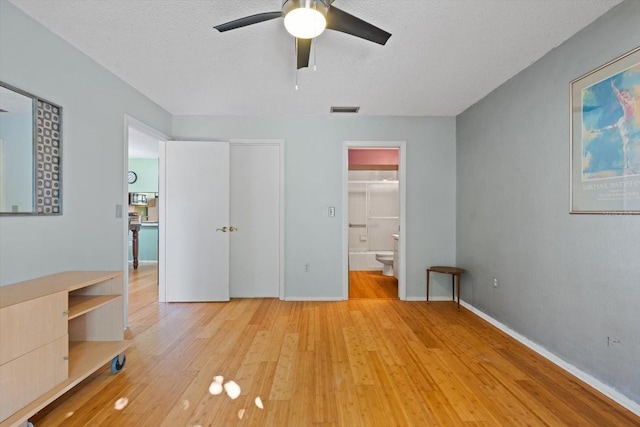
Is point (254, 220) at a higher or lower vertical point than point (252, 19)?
lower

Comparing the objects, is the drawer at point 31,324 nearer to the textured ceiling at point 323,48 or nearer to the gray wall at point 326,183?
the textured ceiling at point 323,48

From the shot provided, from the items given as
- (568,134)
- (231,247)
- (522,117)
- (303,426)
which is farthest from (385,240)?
(303,426)

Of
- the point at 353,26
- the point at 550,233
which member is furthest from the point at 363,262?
the point at 353,26

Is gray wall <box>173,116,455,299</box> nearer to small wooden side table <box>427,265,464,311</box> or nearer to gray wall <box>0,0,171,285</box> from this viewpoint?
small wooden side table <box>427,265,464,311</box>

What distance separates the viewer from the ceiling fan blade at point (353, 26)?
1670 mm

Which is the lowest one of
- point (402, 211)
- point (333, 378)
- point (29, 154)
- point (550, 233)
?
point (333, 378)

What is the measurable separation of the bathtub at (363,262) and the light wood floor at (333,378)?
110 inches

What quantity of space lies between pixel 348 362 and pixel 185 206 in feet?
8.93

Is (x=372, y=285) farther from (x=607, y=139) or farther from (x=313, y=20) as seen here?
(x=313, y=20)

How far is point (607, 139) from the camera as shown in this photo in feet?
6.28

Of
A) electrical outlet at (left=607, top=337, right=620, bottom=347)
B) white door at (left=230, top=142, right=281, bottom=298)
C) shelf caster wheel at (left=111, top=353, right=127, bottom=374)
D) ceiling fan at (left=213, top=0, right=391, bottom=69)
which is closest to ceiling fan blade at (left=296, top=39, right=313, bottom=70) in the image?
ceiling fan at (left=213, top=0, right=391, bottom=69)

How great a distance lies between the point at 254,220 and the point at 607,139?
3467mm

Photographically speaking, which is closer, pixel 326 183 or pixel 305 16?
pixel 305 16

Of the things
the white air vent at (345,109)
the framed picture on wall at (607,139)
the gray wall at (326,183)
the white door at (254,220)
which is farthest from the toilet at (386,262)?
the framed picture on wall at (607,139)
